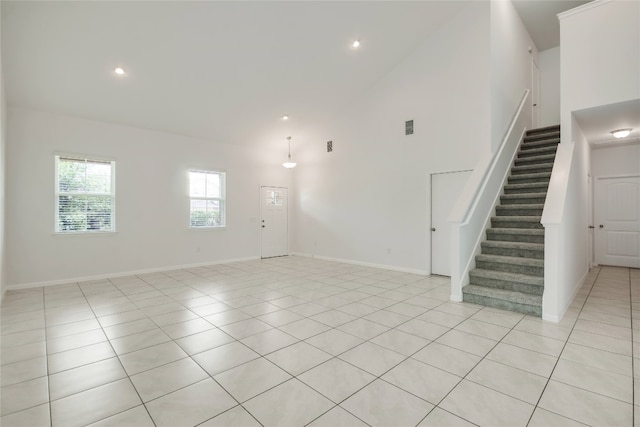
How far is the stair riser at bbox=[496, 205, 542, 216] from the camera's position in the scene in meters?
4.82

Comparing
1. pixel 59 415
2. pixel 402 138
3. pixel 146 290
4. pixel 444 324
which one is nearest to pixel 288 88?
pixel 402 138

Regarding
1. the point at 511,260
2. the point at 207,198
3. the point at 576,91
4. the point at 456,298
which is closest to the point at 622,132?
the point at 576,91

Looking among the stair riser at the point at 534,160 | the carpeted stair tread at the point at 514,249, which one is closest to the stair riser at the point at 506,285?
the carpeted stair tread at the point at 514,249

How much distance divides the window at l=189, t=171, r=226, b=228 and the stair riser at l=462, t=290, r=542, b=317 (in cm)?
569

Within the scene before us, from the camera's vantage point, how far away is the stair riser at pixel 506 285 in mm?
3749

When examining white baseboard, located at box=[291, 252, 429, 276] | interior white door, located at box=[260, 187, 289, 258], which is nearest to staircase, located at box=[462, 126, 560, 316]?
white baseboard, located at box=[291, 252, 429, 276]

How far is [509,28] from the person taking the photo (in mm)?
5840

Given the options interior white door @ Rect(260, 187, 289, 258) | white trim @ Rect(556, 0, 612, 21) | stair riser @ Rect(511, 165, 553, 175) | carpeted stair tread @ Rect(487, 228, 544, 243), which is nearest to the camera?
white trim @ Rect(556, 0, 612, 21)

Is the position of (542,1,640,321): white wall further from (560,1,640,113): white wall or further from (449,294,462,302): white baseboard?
(449,294,462,302): white baseboard

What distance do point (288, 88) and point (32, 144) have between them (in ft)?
14.7

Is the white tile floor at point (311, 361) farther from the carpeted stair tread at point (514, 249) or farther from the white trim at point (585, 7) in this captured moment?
the white trim at point (585, 7)

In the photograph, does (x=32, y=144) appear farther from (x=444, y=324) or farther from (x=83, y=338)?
(x=444, y=324)

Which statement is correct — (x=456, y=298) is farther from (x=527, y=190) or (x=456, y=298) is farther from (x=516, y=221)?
(x=527, y=190)

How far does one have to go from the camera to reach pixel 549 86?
7543 mm
